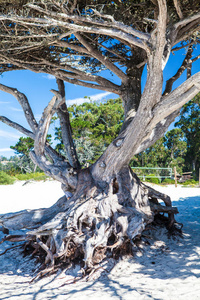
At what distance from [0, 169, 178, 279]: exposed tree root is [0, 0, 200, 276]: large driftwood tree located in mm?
17

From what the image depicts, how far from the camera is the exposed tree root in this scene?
14.4 feet

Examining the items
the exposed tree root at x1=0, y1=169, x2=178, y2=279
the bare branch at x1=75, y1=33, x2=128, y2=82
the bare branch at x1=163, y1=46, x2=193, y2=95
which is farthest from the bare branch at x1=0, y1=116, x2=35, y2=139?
the bare branch at x1=163, y1=46, x2=193, y2=95

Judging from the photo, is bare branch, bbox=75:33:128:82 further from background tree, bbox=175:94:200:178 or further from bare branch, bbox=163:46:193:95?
background tree, bbox=175:94:200:178

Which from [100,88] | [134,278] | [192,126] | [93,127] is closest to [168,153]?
[192,126]

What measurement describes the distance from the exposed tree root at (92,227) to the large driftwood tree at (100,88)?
2 cm

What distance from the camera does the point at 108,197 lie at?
Answer: 4.88 metres

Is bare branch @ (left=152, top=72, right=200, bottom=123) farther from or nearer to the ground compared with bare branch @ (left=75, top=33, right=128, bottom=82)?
nearer to the ground

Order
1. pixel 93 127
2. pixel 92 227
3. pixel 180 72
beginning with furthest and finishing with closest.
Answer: pixel 93 127, pixel 180 72, pixel 92 227

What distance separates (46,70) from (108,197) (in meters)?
3.31

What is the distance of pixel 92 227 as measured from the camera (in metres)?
4.61

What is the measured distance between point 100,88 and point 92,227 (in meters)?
3.22

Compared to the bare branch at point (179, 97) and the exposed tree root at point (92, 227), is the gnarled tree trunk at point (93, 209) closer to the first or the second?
the exposed tree root at point (92, 227)

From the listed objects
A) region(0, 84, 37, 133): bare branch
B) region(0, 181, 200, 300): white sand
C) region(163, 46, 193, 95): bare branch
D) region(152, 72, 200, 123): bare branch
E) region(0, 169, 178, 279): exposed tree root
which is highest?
region(163, 46, 193, 95): bare branch

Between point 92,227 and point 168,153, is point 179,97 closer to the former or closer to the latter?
point 92,227
